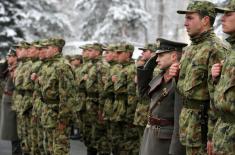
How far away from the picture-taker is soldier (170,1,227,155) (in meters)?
5.78

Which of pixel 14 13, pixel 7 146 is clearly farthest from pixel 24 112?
pixel 14 13

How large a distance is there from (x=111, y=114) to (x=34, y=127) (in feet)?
4.53

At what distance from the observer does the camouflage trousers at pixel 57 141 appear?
8.84 meters

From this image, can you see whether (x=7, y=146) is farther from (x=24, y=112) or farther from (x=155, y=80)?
(x=155, y=80)

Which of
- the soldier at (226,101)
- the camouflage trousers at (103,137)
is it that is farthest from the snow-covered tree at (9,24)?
the soldier at (226,101)

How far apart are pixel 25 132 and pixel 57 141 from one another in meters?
1.50

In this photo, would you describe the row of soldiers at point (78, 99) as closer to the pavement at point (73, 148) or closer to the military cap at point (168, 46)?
the pavement at point (73, 148)

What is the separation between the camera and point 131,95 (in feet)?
32.2

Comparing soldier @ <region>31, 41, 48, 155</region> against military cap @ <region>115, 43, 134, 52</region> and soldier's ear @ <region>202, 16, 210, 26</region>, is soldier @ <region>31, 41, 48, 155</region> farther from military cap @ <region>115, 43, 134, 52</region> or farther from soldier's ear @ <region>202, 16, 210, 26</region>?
soldier's ear @ <region>202, 16, 210, 26</region>

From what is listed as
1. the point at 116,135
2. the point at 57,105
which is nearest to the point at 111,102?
the point at 116,135

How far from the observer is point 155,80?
6.93 metres

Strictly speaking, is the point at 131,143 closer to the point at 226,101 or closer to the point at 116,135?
the point at 116,135

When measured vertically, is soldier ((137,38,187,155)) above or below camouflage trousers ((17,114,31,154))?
above

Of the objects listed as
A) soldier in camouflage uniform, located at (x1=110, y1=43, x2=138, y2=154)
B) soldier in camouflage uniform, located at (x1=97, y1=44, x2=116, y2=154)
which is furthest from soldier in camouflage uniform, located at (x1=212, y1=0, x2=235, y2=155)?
soldier in camouflage uniform, located at (x1=97, y1=44, x2=116, y2=154)
